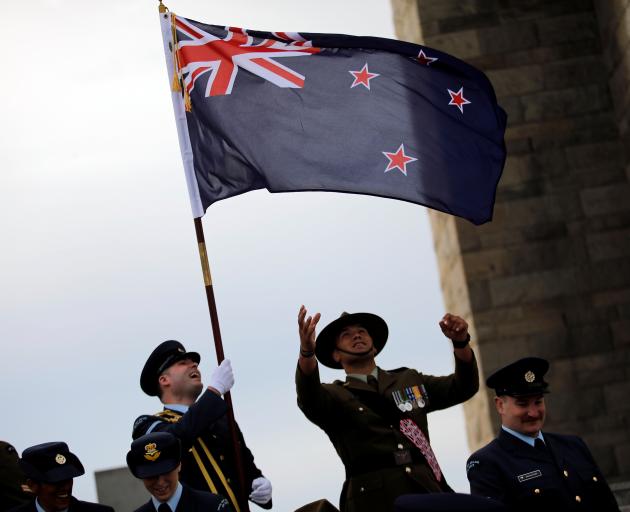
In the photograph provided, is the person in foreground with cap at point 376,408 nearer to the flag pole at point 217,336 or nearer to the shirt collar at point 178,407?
the flag pole at point 217,336

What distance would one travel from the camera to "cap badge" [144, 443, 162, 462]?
5875 millimetres

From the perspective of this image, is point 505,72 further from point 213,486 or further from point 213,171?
point 213,486

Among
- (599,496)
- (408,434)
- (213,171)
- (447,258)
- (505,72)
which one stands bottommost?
(599,496)

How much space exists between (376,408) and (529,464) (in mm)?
891

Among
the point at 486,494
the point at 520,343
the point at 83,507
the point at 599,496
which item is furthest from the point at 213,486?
the point at 520,343

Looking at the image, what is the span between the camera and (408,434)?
21.2ft

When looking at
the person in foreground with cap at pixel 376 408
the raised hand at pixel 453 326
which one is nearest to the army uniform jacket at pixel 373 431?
the person in foreground with cap at pixel 376 408

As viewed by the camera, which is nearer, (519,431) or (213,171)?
(519,431)

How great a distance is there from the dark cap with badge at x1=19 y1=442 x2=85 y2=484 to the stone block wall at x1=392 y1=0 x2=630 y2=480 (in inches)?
232

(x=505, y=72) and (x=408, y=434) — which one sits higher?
(x=505, y=72)

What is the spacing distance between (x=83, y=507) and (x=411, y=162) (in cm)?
283

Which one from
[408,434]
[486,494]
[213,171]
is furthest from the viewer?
[213,171]

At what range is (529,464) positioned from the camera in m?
6.04

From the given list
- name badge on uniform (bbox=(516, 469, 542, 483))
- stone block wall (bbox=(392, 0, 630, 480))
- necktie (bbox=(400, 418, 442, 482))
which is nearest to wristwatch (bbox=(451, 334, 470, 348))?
necktie (bbox=(400, 418, 442, 482))
